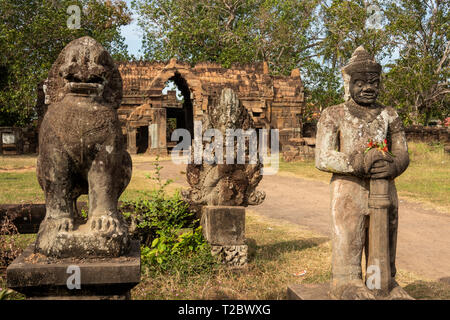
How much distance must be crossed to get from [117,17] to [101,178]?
92.5ft

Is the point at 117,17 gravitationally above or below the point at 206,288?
above

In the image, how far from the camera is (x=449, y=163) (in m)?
17.9

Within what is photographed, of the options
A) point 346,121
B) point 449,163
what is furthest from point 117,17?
point 346,121

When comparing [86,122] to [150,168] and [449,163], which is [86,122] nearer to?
[150,168]

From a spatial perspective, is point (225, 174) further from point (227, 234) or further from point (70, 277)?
point (70, 277)

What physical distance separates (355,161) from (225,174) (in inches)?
92.3

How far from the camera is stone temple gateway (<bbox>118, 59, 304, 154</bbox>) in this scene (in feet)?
71.0

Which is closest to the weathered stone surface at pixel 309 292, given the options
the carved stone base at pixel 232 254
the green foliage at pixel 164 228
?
the carved stone base at pixel 232 254

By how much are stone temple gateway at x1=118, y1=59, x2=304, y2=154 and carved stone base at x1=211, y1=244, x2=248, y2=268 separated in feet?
54.5

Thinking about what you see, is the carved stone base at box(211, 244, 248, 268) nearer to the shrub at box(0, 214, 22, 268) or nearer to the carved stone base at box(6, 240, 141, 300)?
the shrub at box(0, 214, 22, 268)

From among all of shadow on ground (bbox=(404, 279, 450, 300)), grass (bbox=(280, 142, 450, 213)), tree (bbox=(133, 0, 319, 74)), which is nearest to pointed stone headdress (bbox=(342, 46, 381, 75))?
shadow on ground (bbox=(404, 279, 450, 300))

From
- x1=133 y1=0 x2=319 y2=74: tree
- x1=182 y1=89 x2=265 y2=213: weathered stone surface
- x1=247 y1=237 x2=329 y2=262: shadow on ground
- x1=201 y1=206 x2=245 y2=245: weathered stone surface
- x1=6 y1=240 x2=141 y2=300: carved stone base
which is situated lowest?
x1=247 y1=237 x2=329 y2=262: shadow on ground

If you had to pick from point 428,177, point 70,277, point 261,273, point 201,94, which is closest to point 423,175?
point 428,177
